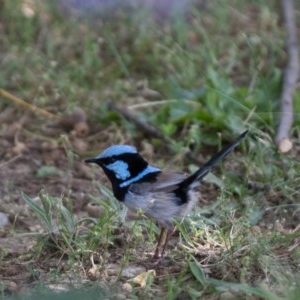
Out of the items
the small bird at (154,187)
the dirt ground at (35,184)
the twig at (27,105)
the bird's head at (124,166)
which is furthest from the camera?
the twig at (27,105)

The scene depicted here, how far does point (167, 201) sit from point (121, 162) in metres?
0.31

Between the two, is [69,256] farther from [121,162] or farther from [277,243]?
[277,243]

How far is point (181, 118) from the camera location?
5.88 meters

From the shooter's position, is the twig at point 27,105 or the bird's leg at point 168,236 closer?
the bird's leg at point 168,236

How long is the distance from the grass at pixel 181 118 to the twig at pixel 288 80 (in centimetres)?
7

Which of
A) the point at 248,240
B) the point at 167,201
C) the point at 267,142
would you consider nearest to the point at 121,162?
the point at 167,201

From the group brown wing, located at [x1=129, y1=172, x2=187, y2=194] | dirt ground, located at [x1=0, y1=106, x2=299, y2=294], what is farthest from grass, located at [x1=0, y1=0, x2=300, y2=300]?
brown wing, located at [x1=129, y1=172, x2=187, y2=194]

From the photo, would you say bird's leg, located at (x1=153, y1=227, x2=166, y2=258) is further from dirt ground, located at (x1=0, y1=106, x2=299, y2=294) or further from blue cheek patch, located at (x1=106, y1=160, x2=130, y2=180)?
blue cheek patch, located at (x1=106, y1=160, x2=130, y2=180)

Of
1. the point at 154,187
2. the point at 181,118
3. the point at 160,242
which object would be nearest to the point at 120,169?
the point at 154,187

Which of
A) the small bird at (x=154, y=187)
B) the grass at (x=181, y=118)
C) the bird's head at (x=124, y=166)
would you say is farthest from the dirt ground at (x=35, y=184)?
the bird's head at (x=124, y=166)

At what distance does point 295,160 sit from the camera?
513cm

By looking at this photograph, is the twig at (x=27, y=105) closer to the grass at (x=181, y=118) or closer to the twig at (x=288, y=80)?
the grass at (x=181, y=118)

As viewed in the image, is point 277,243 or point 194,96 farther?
point 194,96

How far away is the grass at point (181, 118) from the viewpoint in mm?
4199
